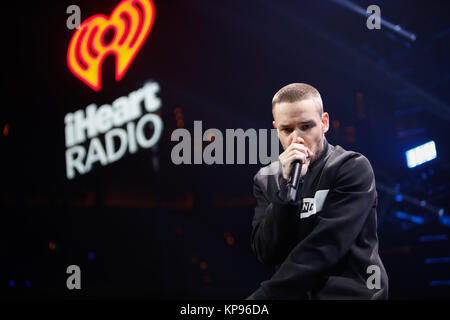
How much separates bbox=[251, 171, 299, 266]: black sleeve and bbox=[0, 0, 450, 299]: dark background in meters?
3.40

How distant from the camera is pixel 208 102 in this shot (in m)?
5.75

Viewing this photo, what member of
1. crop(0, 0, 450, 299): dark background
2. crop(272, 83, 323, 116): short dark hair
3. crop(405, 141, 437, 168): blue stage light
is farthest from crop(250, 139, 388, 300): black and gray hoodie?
crop(405, 141, 437, 168): blue stage light

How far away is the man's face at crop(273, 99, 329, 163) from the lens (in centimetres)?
145

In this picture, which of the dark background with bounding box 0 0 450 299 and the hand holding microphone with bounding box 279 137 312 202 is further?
the dark background with bounding box 0 0 450 299

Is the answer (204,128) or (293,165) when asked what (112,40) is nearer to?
(204,128)

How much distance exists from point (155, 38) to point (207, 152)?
347 cm

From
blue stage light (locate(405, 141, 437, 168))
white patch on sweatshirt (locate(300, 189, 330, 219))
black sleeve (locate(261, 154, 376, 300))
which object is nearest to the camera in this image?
black sleeve (locate(261, 154, 376, 300))

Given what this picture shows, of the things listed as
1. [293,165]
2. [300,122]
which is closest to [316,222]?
[293,165]

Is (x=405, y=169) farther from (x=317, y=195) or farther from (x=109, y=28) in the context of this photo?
(x=317, y=195)

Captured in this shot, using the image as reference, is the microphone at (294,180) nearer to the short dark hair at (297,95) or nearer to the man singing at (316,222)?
the man singing at (316,222)

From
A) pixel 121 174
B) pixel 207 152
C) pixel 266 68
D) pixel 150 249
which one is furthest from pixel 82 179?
pixel 207 152

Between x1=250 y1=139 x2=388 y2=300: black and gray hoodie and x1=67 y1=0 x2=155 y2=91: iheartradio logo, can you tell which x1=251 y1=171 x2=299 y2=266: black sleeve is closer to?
x1=250 y1=139 x2=388 y2=300: black and gray hoodie

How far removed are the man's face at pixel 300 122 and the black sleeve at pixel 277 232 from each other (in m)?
0.15

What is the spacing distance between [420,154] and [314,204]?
13.4 feet
